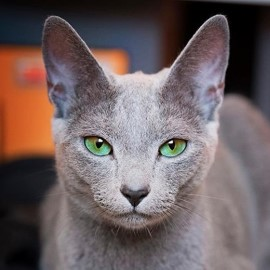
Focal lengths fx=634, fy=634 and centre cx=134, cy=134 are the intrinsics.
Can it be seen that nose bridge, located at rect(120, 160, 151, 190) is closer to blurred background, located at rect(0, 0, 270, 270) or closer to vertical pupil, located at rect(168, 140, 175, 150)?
vertical pupil, located at rect(168, 140, 175, 150)

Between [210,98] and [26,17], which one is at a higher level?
[210,98]

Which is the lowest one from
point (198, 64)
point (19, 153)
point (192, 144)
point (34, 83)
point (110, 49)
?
point (19, 153)

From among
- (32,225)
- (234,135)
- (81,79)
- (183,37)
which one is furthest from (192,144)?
(183,37)

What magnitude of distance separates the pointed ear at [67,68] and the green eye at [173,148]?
16 centimetres

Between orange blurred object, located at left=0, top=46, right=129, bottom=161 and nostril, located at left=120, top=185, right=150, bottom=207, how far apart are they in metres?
1.23

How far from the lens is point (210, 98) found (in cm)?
129

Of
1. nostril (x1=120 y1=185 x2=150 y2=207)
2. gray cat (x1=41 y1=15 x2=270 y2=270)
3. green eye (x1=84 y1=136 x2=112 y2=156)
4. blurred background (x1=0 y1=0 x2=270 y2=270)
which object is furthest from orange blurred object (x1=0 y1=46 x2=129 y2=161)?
nostril (x1=120 y1=185 x2=150 y2=207)

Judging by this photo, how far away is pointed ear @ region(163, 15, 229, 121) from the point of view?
1182 millimetres

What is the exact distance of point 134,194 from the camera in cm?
108

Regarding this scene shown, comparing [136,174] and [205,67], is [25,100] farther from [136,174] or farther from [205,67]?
[136,174]

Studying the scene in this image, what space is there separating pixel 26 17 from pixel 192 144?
4.05 feet

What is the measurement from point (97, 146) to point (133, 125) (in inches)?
3.3

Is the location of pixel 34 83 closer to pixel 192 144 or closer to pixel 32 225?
pixel 32 225

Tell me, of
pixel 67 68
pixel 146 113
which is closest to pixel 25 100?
pixel 67 68
